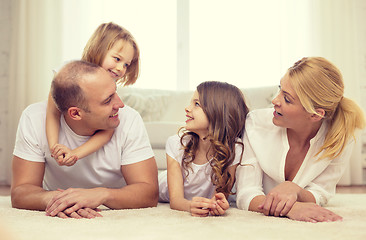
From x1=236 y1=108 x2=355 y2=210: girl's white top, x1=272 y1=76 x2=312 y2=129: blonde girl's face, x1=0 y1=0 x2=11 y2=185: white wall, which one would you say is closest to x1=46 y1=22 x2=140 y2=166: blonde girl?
x1=236 y1=108 x2=355 y2=210: girl's white top

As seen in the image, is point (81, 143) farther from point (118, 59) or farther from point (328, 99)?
point (328, 99)

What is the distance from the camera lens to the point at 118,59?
193cm

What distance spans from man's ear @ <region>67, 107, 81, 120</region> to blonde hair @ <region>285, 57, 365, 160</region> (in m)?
0.82

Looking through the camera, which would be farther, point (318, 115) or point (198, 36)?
point (198, 36)

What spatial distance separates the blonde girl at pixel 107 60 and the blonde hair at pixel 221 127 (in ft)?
1.25

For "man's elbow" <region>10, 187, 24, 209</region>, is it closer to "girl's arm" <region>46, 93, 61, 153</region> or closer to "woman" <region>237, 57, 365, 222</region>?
"girl's arm" <region>46, 93, 61, 153</region>

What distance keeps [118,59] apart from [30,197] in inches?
28.3

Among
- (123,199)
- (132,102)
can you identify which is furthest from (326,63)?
(132,102)

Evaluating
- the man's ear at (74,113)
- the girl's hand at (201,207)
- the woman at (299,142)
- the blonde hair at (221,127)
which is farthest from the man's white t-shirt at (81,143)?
the woman at (299,142)

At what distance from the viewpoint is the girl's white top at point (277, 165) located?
1.72 m

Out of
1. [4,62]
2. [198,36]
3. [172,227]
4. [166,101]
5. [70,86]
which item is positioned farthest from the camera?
[198,36]

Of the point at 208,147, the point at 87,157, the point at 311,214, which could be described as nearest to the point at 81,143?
the point at 87,157

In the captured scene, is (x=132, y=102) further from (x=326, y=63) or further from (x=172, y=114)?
(x=326, y=63)

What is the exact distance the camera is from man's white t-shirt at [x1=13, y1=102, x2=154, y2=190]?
5.56ft
